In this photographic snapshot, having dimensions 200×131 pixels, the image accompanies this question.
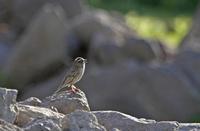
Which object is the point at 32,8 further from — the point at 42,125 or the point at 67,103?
the point at 42,125

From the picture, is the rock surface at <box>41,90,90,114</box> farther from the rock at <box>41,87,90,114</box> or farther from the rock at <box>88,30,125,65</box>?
the rock at <box>88,30,125,65</box>

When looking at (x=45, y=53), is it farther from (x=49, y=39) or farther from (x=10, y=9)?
(x=10, y=9)

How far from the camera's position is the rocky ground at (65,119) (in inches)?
436

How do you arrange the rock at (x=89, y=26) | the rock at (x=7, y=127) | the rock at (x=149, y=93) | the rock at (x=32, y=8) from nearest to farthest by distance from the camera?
the rock at (x=7, y=127) → the rock at (x=149, y=93) → the rock at (x=89, y=26) → the rock at (x=32, y=8)

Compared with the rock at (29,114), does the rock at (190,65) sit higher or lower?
higher

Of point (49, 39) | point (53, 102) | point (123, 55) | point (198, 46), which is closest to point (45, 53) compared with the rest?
point (49, 39)

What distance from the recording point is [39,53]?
33.2 meters

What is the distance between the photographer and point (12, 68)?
32.7 meters

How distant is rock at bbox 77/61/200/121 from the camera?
26.3 m

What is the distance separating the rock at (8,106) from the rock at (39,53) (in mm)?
20162

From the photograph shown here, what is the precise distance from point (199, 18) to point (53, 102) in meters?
26.8

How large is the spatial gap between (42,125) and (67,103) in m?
2.25

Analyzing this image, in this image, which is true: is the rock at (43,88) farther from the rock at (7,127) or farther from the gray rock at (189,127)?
the rock at (7,127)

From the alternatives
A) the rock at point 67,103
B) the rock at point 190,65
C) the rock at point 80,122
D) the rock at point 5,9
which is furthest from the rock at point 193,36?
the rock at point 80,122
